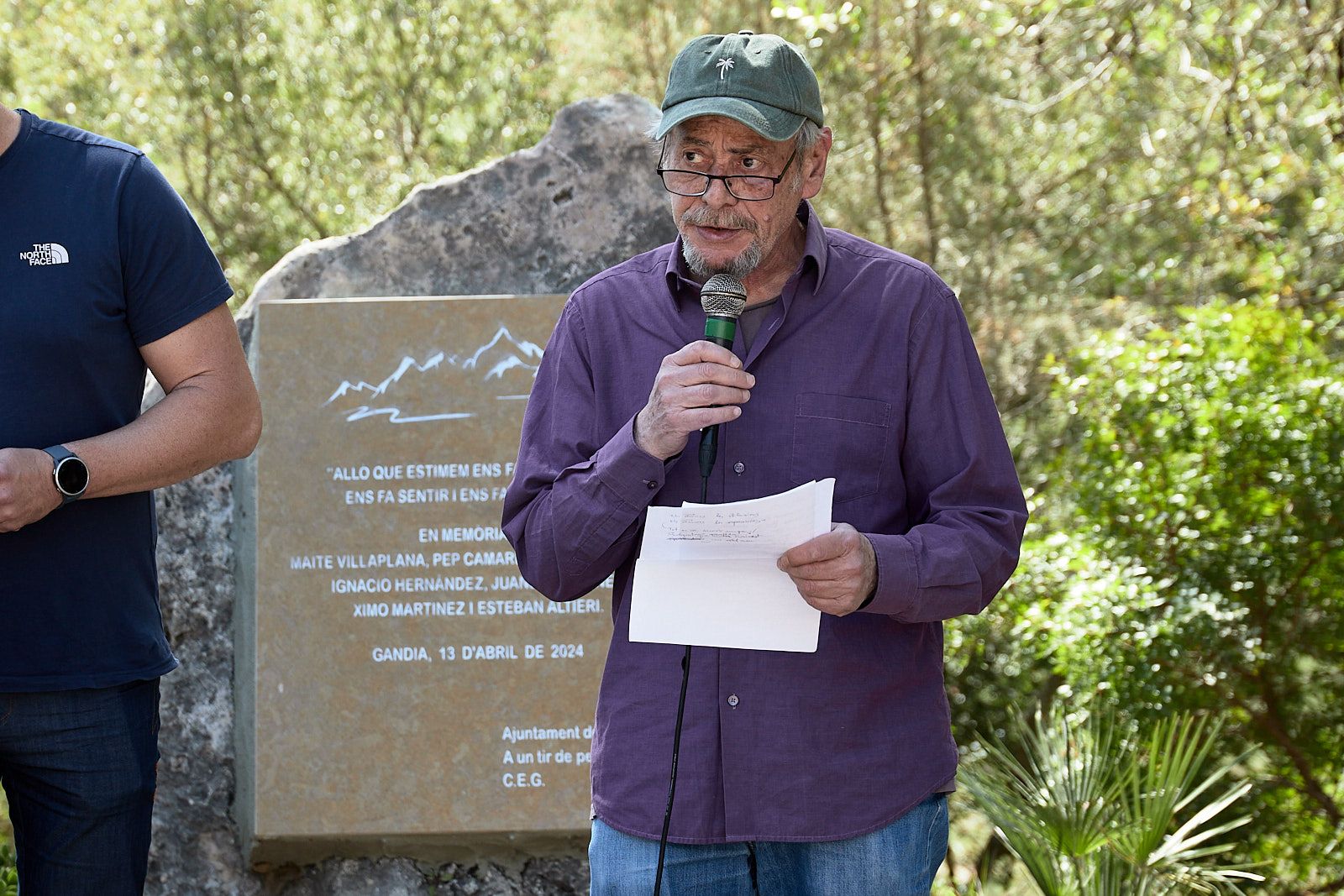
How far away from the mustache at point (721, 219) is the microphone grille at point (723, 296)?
9 cm

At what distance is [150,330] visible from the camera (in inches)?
94.8

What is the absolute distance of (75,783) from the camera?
7.57ft

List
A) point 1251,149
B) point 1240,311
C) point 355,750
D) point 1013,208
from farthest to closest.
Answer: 1. point 1013,208
2. point 1251,149
3. point 1240,311
4. point 355,750

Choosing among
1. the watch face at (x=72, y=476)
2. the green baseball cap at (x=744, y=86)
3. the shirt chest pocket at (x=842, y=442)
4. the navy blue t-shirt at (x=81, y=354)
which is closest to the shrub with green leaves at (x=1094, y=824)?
the shirt chest pocket at (x=842, y=442)

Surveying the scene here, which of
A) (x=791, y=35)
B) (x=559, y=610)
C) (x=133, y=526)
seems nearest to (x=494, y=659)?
(x=559, y=610)

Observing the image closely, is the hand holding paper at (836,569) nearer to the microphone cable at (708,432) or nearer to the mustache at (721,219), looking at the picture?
the microphone cable at (708,432)

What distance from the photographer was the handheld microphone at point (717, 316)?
2.04 metres

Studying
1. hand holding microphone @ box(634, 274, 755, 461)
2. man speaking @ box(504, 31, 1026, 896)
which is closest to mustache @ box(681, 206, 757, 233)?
man speaking @ box(504, 31, 1026, 896)

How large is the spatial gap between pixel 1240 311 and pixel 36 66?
7.67 meters

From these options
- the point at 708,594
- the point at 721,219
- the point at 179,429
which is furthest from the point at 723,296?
the point at 179,429

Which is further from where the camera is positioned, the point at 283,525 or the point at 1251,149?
the point at 1251,149

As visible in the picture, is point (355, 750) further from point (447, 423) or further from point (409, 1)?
point (409, 1)

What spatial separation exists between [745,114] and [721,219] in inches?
6.8

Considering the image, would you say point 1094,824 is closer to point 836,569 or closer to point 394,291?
point 836,569
